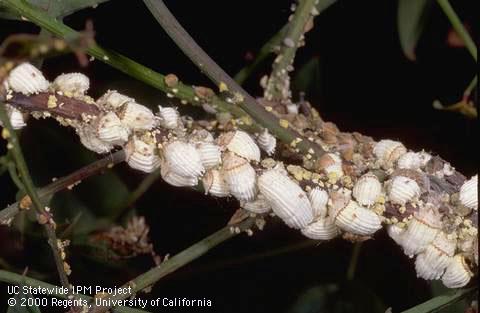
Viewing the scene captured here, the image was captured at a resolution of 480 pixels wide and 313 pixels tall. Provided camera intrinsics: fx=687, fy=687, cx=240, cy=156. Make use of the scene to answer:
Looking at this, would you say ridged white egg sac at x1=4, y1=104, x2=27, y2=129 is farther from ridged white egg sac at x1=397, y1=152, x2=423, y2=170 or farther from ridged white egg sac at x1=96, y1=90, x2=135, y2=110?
ridged white egg sac at x1=397, y1=152, x2=423, y2=170

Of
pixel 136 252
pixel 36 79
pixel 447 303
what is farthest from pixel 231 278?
pixel 36 79

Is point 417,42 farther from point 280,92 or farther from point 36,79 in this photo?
point 36,79

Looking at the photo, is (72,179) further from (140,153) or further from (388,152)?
(388,152)

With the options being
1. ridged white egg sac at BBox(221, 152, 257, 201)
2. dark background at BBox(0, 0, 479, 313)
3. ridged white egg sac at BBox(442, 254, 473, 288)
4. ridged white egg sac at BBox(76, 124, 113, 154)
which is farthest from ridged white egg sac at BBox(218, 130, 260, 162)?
dark background at BBox(0, 0, 479, 313)

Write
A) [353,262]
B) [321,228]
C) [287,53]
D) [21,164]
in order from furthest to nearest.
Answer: [353,262] → [287,53] → [321,228] → [21,164]

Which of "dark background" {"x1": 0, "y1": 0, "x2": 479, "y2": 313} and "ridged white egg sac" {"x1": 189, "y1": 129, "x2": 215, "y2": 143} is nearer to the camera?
"ridged white egg sac" {"x1": 189, "y1": 129, "x2": 215, "y2": 143}

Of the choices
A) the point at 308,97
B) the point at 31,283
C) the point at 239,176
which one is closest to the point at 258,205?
the point at 239,176

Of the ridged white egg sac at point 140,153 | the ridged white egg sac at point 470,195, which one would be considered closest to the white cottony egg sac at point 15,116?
the ridged white egg sac at point 140,153
